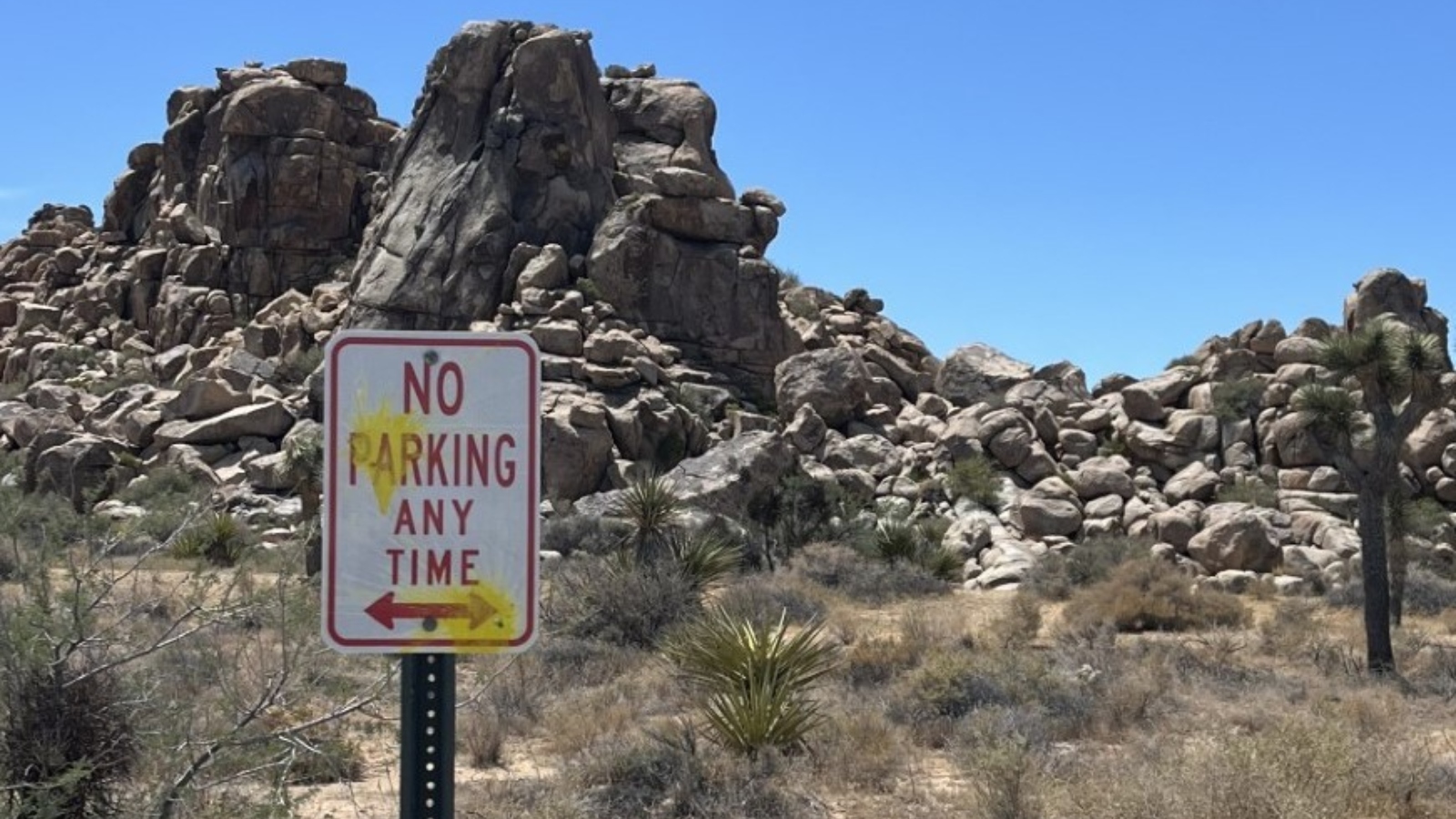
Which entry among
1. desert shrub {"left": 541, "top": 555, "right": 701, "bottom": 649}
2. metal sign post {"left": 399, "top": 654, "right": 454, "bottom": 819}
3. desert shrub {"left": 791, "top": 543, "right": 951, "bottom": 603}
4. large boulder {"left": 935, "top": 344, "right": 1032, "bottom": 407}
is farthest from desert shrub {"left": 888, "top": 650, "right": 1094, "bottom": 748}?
large boulder {"left": 935, "top": 344, "right": 1032, "bottom": 407}

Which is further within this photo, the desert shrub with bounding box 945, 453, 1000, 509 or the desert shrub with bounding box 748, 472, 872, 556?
the desert shrub with bounding box 945, 453, 1000, 509

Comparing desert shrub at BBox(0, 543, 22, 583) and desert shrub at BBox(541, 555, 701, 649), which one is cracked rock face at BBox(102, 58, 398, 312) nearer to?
desert shrub at BBox(0, 543, 22, 583)

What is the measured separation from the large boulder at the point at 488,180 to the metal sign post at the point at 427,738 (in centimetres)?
3834

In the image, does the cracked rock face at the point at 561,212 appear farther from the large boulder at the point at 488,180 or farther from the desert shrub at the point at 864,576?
the desert shrub at the point at 864,576

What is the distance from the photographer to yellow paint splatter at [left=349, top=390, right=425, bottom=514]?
2576 mm

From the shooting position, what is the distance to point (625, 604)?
1606cm

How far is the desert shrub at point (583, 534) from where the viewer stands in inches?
971

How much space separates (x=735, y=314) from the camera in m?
41.2

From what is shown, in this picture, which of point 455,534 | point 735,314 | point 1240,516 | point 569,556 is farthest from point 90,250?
point 455,534

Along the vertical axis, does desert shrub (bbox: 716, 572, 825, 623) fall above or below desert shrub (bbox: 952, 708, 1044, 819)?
above

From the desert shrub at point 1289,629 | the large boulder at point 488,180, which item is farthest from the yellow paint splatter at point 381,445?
the large boulder at point 488,180

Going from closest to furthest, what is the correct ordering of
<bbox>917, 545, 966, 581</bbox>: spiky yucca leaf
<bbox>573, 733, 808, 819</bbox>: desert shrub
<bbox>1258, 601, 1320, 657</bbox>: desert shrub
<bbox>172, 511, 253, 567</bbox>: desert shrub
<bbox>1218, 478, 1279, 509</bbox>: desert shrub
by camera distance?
<bbox>573, 733, 808, 819</bbox>: desert shrub
<bbox>1258, 601, 1320, 657</bbox>: desert shrub
<bbox>172, 511, 253, 567</bbox>: desert shrub
<bbox>917, 545, 966, 581</bbox>: spiky yucca leaf
<bbox>1218, 478, 1279, 509</bbox>: desert shrub

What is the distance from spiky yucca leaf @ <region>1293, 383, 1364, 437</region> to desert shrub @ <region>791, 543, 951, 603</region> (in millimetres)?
7394

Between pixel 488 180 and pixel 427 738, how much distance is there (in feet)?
137
